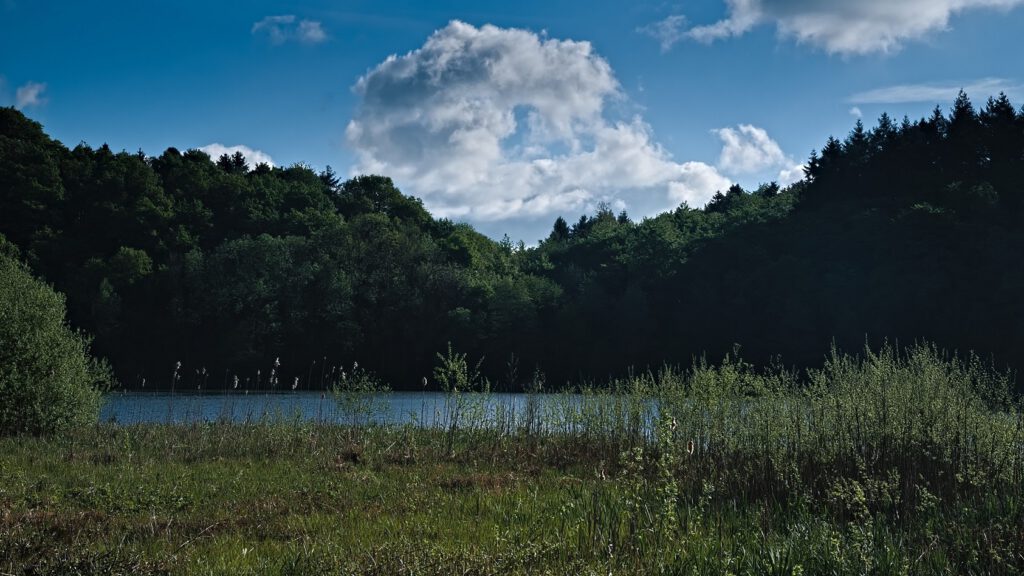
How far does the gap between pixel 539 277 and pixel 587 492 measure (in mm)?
69690

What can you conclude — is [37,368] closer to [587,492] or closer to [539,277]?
[587,492]

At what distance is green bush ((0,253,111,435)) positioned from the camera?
18.7 meters

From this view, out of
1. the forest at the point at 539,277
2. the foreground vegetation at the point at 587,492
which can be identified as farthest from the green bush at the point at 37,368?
the forest at the point at 539,277

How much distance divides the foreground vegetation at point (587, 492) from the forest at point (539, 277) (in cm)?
3598

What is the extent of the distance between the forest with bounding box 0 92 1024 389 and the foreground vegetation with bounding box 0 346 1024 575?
118ft

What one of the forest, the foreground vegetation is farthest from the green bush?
the forest

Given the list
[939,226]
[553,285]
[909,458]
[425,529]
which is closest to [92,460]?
[425,529]

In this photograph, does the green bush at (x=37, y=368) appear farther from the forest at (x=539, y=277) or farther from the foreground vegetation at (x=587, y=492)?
the forest at (x=539, y=277)

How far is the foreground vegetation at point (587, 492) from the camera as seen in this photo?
22.8 ft

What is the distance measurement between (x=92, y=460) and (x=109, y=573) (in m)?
8.74

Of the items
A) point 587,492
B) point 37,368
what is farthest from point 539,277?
point 587,492

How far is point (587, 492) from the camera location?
986 centimetres

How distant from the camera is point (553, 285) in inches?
2872

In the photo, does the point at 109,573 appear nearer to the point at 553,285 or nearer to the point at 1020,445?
the point at 1020,445
